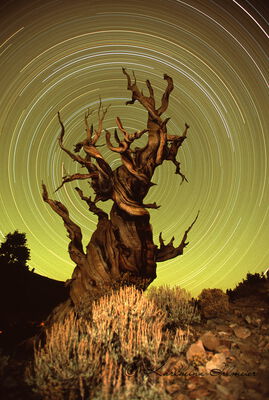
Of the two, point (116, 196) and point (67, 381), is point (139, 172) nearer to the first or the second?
point (116, 196)

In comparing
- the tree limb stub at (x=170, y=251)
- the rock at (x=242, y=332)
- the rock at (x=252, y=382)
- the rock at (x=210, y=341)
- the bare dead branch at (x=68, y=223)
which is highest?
the bare dead branch at (x=68, y=223)

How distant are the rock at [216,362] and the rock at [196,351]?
24 cm

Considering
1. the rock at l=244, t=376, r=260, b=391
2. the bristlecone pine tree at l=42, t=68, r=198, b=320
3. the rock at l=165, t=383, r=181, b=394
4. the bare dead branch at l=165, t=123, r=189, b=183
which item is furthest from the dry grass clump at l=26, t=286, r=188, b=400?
the bare dead branch at l=165, t=123, r=189, b=183

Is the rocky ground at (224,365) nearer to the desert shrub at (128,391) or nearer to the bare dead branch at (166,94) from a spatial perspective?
the desert shrub at (128,391)

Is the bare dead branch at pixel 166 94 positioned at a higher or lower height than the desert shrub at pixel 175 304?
higher

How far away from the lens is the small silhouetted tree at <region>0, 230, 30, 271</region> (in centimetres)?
2733

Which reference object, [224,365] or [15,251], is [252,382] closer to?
[224,365]

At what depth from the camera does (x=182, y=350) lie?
547 centimetres

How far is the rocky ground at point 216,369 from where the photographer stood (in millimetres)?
4203

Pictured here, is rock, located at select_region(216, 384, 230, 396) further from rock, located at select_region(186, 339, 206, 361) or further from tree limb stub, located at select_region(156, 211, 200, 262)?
tree limb stub, located at select_region(156, 211, 200, 262)

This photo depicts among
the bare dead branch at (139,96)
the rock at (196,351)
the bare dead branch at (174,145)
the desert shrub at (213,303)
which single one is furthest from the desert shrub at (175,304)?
the bare dead branch at (139,96)

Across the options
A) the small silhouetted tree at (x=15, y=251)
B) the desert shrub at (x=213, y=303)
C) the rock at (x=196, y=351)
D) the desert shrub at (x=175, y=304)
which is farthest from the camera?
the small silhouetted tree at (x=15, y=251)

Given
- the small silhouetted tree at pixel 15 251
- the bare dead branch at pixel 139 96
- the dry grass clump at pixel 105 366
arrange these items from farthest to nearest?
the small silhouetted tree at pixel 15 251
the bare dead branch at pixel 139 96
the dry grass clump at pixel 105 366

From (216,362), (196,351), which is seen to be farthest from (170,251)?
(216,362)
